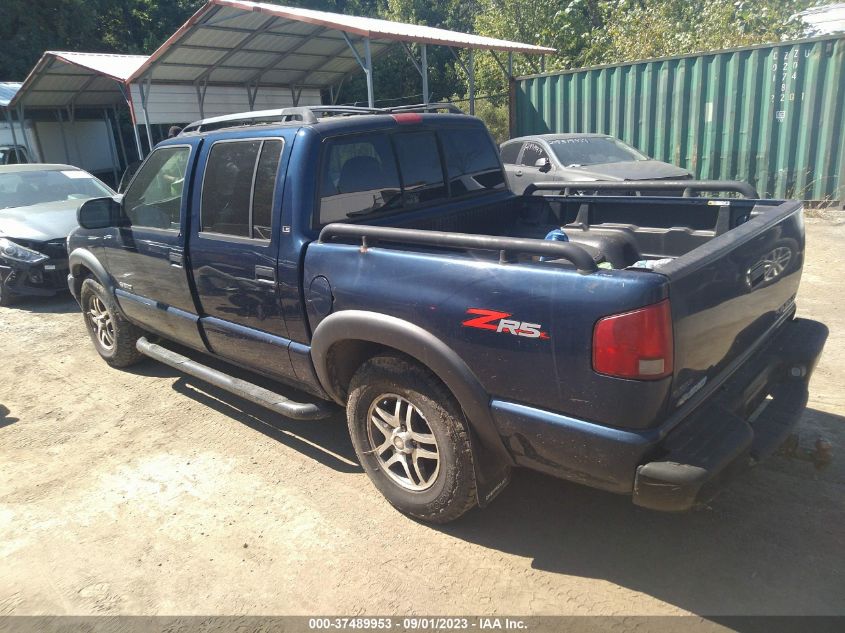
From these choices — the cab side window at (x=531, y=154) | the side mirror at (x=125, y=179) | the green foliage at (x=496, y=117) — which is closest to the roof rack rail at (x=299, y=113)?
the cab side window at (x=531, y=154)

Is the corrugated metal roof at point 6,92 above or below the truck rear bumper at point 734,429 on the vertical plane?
above

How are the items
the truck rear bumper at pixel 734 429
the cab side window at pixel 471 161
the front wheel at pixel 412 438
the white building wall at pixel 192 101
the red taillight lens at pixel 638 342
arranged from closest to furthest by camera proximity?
the red taillight lens at pixel 638 342 → the truck rear bumper at pixel 734 429 → the front wheel at pixel 412 438 → the cab side window at pixel 471 161 → the white building wall at pixel 192 101

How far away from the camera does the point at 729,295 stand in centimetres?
255

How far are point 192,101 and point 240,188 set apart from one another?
14.1 metres

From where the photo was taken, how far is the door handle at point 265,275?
11.2 ft

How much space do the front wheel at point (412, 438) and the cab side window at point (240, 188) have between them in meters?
1.06

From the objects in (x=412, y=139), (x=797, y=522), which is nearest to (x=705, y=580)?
(x=797, y=522)

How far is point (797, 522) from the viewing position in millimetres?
2951

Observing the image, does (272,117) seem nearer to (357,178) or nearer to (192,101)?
(357,178)

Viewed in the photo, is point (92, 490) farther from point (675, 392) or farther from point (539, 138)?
point (539, 138)

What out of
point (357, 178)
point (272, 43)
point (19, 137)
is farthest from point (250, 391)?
point (19, 137)

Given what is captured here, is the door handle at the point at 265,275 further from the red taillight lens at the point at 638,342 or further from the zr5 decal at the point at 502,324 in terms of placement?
the red taillight lens at the point at 638,342

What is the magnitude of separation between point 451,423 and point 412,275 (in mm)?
686

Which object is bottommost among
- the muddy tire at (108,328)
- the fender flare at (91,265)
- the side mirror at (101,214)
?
the muddy tire at (108,328)
